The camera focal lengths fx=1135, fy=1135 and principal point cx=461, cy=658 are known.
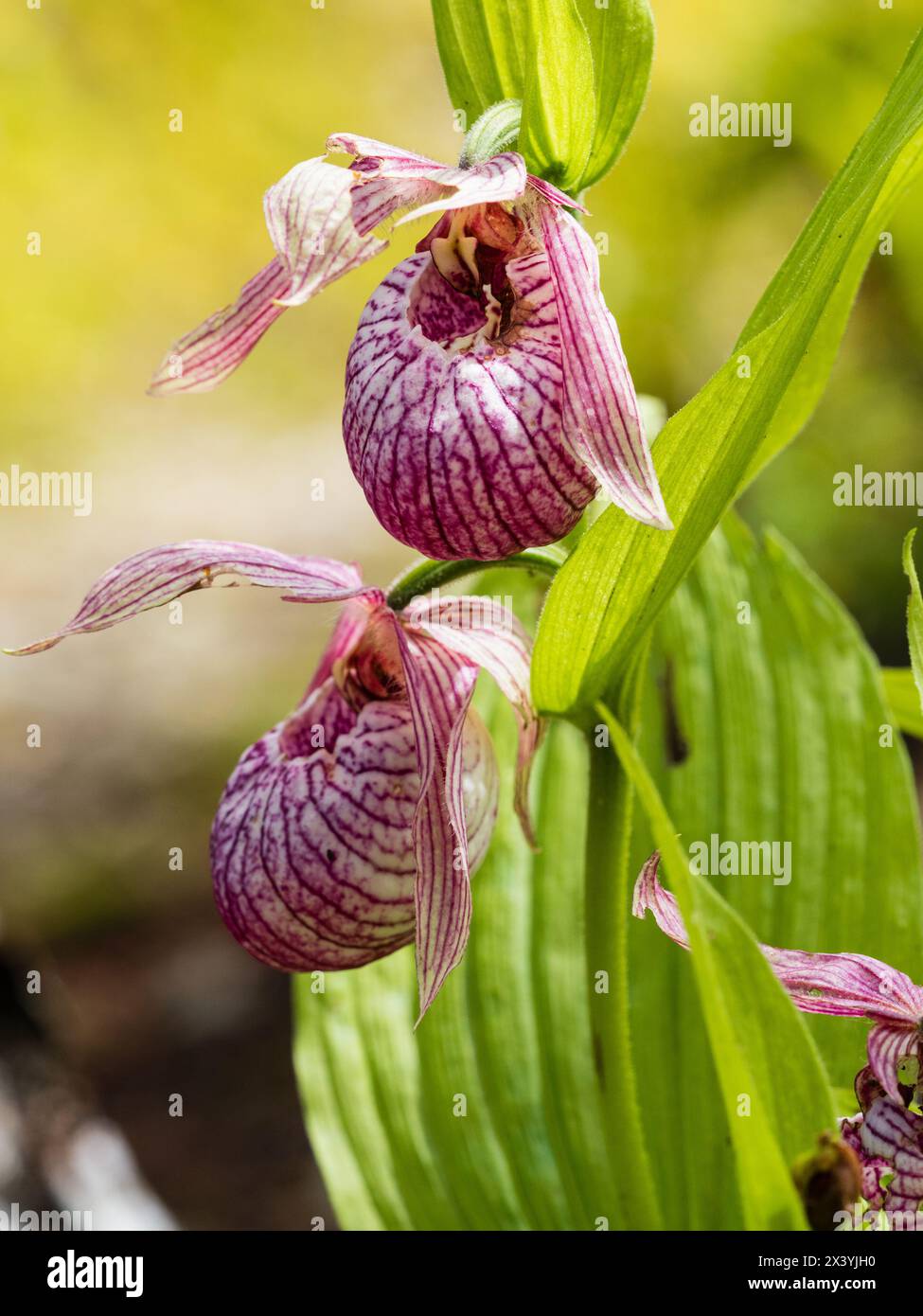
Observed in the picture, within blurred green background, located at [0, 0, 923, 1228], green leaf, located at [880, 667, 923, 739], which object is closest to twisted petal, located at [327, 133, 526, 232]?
green leaf, located at [880, 667, 923, 739]

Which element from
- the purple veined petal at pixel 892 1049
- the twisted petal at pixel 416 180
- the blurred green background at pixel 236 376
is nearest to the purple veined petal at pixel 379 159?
the twisted petal at pixel 416 180

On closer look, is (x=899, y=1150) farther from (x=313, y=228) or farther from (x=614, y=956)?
(x=313, y=228)

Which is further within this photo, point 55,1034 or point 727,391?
A: point 55,1034

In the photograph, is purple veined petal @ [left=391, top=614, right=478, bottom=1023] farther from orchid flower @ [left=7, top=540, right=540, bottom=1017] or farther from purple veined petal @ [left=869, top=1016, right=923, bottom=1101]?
purple veined petal @ [left=869, top=1016, right=923, bottom=1101]

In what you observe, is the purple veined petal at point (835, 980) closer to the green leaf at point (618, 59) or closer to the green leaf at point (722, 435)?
the green leaf at point (722, 435)

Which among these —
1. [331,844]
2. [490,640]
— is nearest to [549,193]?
[490,640]

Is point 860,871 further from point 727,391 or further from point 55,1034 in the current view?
point 55,1034
